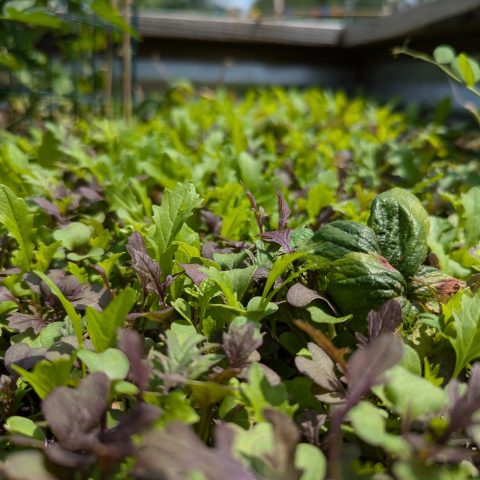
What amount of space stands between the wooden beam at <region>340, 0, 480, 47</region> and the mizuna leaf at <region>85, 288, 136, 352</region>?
121 inches

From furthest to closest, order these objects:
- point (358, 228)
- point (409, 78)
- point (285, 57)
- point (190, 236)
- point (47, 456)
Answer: point (285, 57) → point (409, 78) → point (190, 236) → point (358, 228) → point (47, 456)

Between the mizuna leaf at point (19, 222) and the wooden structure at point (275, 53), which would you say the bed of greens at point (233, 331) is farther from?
the wooden structure at point (275, 53)

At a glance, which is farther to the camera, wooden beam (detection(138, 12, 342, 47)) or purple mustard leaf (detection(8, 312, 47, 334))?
wooden beam (detection(138, 12, 342, 47))

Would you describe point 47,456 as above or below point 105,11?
Result: below

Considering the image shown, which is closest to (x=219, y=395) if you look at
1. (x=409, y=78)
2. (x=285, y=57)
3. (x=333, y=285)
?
(x=333, y=285)

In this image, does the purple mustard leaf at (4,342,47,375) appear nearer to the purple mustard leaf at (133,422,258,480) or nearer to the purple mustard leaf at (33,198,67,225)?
the purple mustard leaf at (133,422,258,480)

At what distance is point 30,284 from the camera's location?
1.16 metres

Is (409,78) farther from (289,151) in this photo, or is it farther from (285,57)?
(289,151)

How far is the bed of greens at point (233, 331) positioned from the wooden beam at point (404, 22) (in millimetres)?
1931

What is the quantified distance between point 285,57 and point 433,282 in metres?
4.98

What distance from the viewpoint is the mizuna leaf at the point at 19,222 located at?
49.0 inches

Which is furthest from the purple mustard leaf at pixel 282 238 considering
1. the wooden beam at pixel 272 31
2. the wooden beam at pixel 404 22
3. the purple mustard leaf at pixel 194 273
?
the wooden beam at pixel 272 31

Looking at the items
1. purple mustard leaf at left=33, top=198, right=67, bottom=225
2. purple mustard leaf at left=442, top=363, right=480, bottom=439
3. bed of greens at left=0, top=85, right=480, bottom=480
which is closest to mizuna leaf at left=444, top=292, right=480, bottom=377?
bed of greens at left=0, top=85, right=480, bottom=480

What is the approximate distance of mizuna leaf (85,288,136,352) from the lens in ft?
2.79
